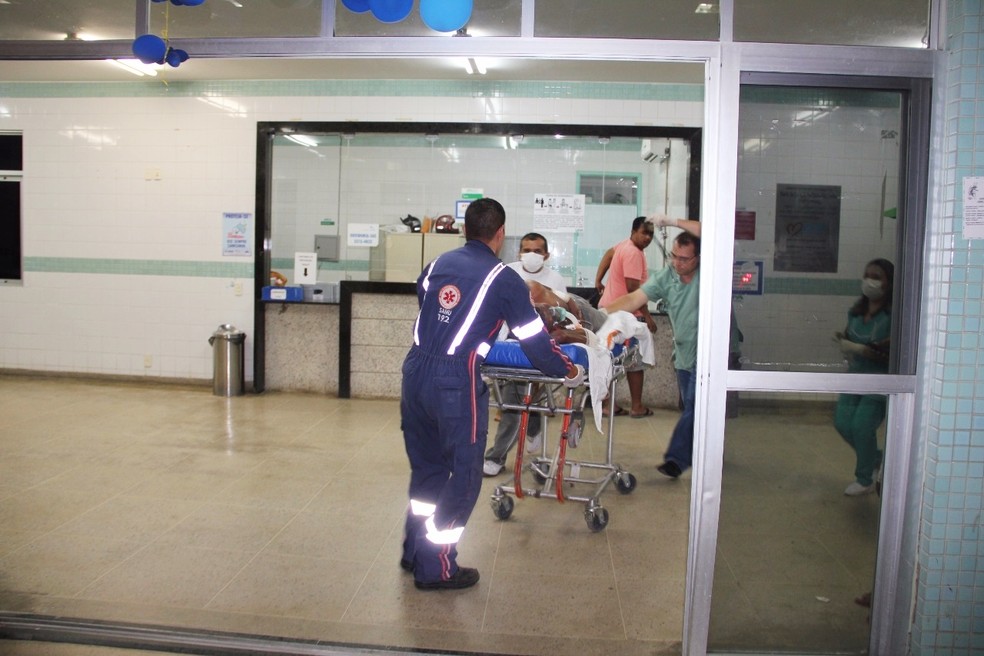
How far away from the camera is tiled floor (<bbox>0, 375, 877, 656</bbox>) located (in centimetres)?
263

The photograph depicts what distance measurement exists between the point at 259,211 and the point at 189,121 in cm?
118

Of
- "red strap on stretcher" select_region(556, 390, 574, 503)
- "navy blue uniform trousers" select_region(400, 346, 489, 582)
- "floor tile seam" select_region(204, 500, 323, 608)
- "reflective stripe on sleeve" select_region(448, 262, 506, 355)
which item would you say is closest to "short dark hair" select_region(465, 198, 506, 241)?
"reflective stripe on sleeve" select_region(448, 262, 506, 355)

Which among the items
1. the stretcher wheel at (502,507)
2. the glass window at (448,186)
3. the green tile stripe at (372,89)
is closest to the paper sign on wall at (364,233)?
the glass window at (448,186)

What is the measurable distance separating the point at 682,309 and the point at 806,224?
82.8 inches

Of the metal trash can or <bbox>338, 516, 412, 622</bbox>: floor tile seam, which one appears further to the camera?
the metal trash can

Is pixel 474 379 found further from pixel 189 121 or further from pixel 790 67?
pixel 189 121

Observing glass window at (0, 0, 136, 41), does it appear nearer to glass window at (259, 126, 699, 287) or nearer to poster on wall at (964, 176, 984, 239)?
poster on wall at (964, 176, 984, 239)

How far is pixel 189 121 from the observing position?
24.4 ft

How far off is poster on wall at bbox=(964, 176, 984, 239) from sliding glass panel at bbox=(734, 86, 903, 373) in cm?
20

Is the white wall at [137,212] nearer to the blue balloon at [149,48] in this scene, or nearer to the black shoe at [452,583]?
the blue balloon at [149,48]

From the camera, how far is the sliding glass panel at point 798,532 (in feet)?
8.45

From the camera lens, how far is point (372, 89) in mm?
7199

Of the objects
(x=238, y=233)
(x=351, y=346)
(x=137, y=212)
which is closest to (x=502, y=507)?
(x=351, y=346)

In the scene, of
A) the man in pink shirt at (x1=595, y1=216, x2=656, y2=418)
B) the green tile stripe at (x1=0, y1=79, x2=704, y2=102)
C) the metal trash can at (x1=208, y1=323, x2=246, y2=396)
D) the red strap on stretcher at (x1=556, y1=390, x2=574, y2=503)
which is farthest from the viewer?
the metal trash can at (x1=208, y1=323, x2=246, y2=396)
